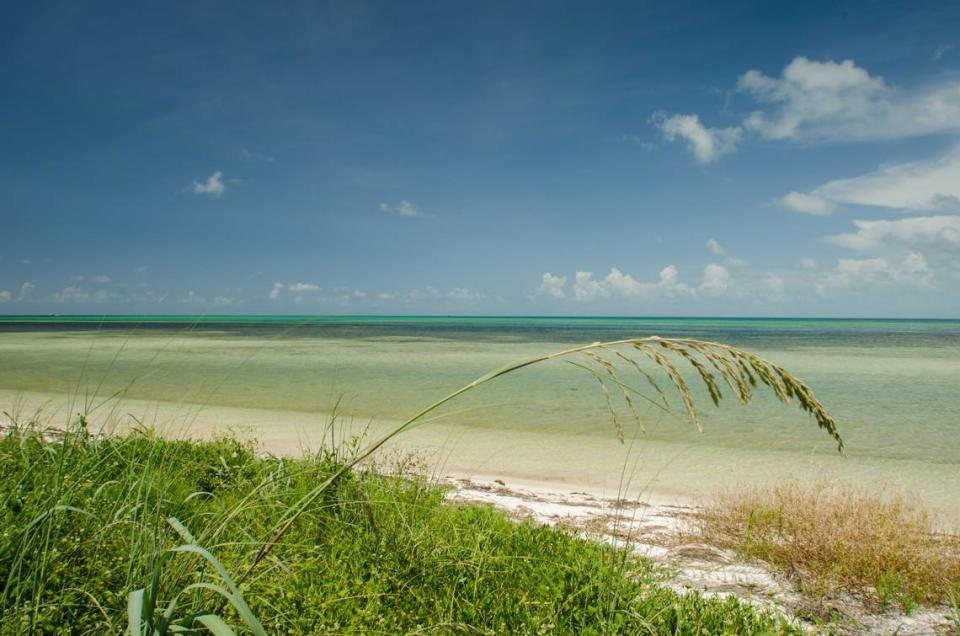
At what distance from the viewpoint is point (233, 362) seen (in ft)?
115

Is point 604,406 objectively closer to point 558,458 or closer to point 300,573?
point 558,458

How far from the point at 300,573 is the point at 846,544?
477cm

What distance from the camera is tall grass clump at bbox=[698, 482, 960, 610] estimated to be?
469 centimetres

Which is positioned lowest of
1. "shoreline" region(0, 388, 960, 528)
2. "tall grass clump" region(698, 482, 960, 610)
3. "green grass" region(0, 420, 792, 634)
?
"shoreline" region(0, 388, 960, 528)

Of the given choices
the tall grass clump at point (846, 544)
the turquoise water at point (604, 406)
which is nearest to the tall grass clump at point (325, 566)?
the turquoise water at point (604, 406)

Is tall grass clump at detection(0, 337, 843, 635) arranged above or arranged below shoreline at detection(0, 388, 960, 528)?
above

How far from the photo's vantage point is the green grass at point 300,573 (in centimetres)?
246

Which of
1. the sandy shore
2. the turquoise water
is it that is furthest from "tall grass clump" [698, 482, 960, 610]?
the turquoise water

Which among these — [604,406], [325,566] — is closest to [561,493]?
[325,566]

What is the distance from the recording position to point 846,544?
199 inches

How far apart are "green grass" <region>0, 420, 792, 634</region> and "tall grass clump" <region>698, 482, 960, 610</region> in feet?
5.66

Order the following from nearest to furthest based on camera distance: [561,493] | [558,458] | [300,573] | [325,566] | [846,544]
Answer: [300,573] → [325,566] → [846,544] → [561,493] → [558,458]

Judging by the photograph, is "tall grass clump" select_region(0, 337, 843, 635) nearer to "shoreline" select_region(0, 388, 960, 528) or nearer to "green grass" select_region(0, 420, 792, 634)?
"green grass" select_region(0, 420, 792, 634)

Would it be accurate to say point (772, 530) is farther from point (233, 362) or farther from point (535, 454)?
point (233, 362)
